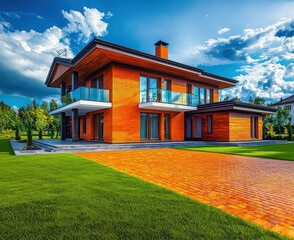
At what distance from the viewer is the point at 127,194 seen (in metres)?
3.91

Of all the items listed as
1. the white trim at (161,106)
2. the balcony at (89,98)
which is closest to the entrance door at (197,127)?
the white trim at (161,106)

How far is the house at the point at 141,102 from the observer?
15.2 metres

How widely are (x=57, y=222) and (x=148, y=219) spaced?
1263 millimetres

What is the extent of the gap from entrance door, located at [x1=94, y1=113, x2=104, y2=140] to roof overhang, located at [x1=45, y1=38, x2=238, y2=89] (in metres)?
4.18

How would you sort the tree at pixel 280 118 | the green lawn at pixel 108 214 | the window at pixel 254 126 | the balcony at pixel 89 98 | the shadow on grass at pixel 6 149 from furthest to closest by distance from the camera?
the tree at pixel 280 118 < the window at pixel 254 126 < the balcony at pixel 89 98 < the shadow on grass at pixel 6 149 < the green lawn at pixel 108 214

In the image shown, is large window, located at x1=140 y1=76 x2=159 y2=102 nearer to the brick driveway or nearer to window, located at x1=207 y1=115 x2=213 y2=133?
window, located at x1=207 y1=115 x2=213 y2=133

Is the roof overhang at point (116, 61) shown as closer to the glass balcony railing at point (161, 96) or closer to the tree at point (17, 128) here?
the glass balcony railing at point (161, 96)

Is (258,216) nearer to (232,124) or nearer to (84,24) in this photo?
(232,124)

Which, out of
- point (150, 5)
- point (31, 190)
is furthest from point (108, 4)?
point (31, 190)

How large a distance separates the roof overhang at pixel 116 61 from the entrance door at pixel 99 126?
4.18 m

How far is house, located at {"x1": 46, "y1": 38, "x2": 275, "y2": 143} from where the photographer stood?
49.8 feet

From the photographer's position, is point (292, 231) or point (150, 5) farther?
point (150, 5)

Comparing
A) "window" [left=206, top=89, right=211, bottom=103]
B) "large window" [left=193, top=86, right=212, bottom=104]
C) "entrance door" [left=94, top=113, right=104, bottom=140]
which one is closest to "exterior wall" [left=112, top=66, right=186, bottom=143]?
"entrance door" [left=94, top=113, right=104, bottom=140]

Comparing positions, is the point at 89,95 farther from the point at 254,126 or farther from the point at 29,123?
the point at 254,126
